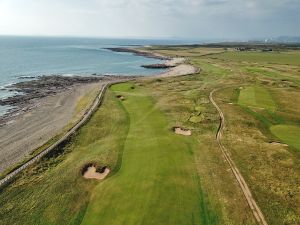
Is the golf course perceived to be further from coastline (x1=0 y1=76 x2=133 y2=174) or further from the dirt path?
coastline (x1=0 y1=76 x2=133 y2=174)

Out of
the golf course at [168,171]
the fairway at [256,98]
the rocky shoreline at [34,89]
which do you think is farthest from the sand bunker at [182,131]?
the rocky shoreline at [34,89]

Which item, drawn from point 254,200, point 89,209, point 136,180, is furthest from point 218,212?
point 89,209

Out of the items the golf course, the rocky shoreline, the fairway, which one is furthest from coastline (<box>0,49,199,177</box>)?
the fairway

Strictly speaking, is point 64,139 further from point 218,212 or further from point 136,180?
point 218,212

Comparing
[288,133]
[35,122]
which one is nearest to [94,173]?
[288,133]

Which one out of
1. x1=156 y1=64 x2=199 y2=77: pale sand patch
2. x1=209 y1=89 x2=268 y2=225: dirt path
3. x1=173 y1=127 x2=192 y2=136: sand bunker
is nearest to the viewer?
x1=209 y1=89 x2=268 y2=225: dirt path

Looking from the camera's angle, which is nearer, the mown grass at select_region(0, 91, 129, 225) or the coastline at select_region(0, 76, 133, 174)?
the mown grass at select_region(0, 91, 129, 225)
